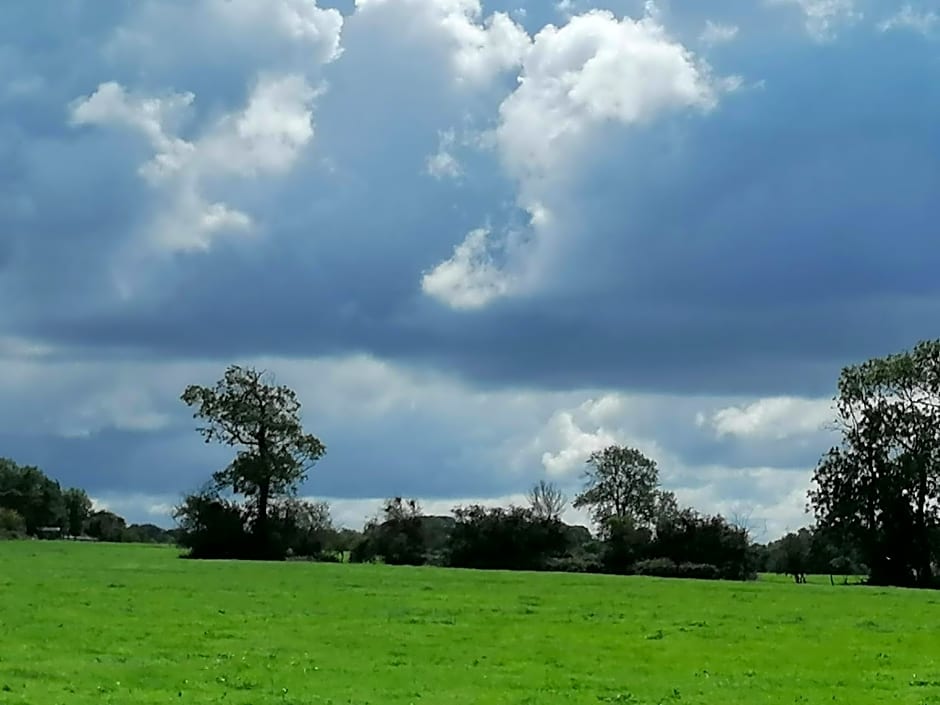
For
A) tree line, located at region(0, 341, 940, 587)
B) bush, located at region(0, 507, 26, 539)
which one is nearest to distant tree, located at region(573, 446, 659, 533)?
tree line, located at region(0, 341, 940, 587)

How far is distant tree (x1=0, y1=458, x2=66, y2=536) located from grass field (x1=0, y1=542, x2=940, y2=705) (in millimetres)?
142564

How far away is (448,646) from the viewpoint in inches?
1191

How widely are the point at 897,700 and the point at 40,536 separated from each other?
6350 inches

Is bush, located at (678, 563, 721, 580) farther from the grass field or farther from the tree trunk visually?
the grass field

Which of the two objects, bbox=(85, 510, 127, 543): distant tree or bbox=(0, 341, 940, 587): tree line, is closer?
bbox=(0, 341, 940, 587): tree line

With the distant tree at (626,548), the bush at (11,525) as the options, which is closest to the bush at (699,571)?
the distant tree at (626,548)

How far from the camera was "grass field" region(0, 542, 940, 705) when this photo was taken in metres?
23.3

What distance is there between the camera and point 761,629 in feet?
116

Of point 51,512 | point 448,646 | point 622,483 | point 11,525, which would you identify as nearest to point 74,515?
point 51,512

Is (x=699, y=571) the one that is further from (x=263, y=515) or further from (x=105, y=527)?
(x=105, y=527)

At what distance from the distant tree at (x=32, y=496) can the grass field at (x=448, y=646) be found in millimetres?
142564

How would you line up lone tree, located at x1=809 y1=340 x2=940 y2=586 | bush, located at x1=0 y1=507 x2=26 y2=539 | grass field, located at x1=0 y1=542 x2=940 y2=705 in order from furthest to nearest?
bush, located at x1=0 y1=507 x2=26 y2=539, lone tree, located at x1=809 y1=340 x2=940 y2=586, grass field, located at x1=0 y1=542 x2=940 y2=705

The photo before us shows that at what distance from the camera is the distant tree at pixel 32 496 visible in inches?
7322

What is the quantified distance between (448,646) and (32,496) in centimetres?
16890
